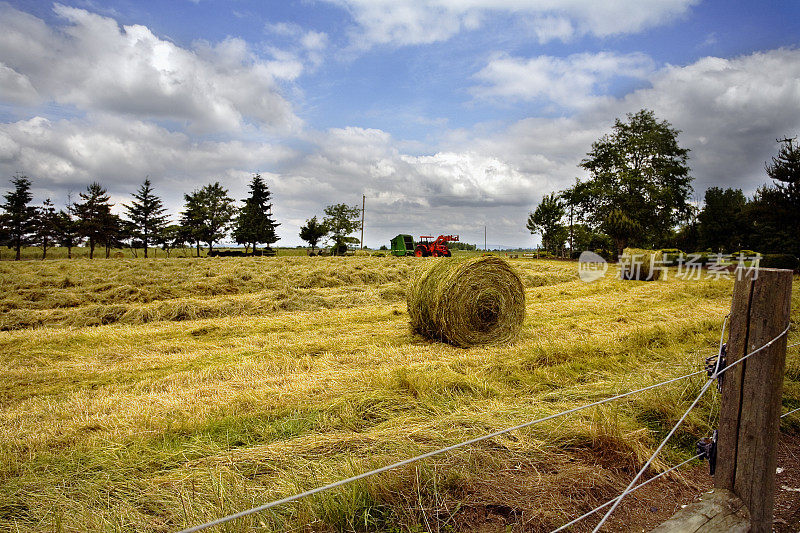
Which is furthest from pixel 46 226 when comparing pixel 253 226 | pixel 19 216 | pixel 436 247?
pixel 436 247

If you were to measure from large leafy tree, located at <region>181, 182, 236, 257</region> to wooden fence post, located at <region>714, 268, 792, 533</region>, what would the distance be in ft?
172

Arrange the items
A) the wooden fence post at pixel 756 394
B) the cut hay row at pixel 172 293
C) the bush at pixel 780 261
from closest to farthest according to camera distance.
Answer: the wooden fence post at pixel 756 394 < the cut hay row at pixel 172 293 < the bush at pixel 780 261

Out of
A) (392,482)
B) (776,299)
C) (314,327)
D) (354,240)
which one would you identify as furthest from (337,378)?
(354,240)

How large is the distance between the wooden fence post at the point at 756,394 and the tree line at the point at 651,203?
34279 millimetres

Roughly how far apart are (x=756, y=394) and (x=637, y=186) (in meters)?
39.1

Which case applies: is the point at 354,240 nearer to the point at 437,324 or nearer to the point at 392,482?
the point at 437,324

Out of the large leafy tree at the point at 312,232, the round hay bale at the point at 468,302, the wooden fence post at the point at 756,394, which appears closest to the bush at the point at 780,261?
the round hay bale at the point at 468,302

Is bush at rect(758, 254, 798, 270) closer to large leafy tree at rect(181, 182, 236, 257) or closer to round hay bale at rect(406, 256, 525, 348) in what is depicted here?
round hay bale at rect(406, 256, 525, 348)

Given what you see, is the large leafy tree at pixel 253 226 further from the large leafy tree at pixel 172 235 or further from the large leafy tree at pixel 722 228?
the large leafy tree at pixel 722 228

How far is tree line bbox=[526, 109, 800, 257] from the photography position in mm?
30344

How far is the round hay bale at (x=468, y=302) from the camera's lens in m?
7.01

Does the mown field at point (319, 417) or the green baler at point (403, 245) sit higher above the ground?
the green baler at point (403, 245)

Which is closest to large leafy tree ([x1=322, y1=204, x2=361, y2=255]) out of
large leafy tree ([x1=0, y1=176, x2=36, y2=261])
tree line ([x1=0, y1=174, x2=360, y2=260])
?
tree line ([x1=0, y1=174, x2=360, y2=260])

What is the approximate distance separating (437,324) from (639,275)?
14.8 metres
